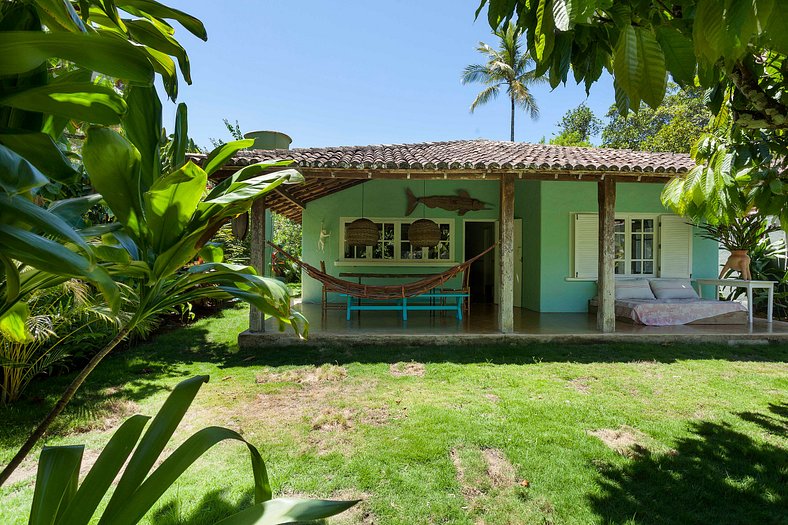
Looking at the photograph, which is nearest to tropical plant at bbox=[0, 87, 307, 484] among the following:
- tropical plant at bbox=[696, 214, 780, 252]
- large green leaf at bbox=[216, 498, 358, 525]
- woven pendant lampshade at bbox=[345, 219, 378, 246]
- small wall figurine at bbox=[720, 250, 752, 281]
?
large green leaf at bbox=[216, 498, 358, 525]

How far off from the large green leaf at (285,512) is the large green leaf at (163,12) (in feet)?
3.39

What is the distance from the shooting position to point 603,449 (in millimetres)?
2477

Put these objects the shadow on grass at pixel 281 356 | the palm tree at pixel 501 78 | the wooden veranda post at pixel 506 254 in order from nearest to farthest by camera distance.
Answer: the shadow on grass at pixel 281 356
the wooden veranda post at pixel 506 254
the palm tree at pixel 501 78

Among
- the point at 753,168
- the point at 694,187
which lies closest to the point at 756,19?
the point at 694,187

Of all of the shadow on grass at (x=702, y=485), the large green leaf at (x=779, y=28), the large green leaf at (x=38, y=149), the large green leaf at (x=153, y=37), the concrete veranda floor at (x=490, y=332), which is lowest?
the shadow on grass at (x=702, y=485)

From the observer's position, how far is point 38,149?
19.9 inches

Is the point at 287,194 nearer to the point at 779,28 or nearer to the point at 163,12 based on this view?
the point at 163,12

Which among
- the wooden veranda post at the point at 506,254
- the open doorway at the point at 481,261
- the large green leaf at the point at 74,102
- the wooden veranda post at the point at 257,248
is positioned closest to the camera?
the large green leaf at the point at 74,102

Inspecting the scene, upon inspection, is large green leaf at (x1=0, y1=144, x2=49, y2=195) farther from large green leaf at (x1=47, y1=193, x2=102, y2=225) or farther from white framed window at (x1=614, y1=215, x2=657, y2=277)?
white framed window at (x1=614, y1=215, x2=657, y2=277)

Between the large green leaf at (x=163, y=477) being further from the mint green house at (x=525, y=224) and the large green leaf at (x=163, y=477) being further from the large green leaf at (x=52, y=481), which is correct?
the mint green house at (x=525, y=224)

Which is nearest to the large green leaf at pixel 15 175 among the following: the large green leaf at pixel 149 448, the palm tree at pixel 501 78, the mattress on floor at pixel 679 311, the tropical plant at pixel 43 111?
the tropical plant at pixel 43 111

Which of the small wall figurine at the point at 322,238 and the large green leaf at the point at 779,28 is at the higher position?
the small wall figurine at the point at 322,238

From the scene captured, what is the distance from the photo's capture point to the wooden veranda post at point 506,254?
5.48 meters

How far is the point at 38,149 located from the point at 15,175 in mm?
158
